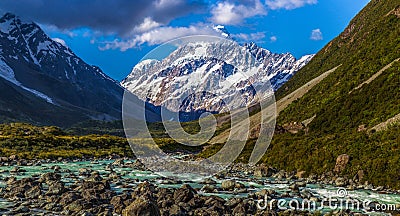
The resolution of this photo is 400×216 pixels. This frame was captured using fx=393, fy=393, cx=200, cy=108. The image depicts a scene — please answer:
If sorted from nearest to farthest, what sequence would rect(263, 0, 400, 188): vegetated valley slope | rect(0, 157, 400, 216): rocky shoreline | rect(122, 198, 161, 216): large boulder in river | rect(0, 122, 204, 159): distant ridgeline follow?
rect(122, 198, 161, 216): large boulder in river
rect(0, 157, 400, 216): rocky shoreline
rect(263, 0, 400, 188): vegetated valley slope
rect(0, 122, 204, 159): distant ridgeline

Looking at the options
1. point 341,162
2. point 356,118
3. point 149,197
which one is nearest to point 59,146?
point 356,118

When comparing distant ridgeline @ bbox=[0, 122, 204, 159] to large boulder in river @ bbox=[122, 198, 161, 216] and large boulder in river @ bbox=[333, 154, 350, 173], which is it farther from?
large boulder in river @ bbox=[122, 198, 161, 216]

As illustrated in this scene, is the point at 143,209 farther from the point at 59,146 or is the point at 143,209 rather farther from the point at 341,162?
the point at 59,146

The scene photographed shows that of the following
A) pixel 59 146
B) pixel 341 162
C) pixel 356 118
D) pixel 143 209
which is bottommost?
pixel 143 209

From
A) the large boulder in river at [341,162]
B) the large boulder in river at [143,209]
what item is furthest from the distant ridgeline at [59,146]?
the large boulder in river at [143,209]

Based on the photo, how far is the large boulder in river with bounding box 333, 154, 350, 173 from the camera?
5806cm

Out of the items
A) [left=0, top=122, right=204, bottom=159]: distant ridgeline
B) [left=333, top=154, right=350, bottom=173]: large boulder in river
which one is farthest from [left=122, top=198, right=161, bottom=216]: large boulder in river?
[left=0, top=122, right=204, bottom=159]: distant ridgeline

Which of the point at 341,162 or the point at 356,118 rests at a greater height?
the point at 356,118

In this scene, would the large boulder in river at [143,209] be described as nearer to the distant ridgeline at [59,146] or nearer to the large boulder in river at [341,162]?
the large boulder in river at [341,162]

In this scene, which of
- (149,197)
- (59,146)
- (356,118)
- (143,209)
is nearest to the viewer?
(143,209)

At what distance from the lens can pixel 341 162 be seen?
58.8m

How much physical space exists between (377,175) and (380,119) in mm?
18047

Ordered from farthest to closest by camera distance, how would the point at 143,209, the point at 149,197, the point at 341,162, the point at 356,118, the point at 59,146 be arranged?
the point at 59,146, the point at 356,118, the point at 341,162, the point at 149,197, the point at 143,209

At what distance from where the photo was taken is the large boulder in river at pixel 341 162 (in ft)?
190
